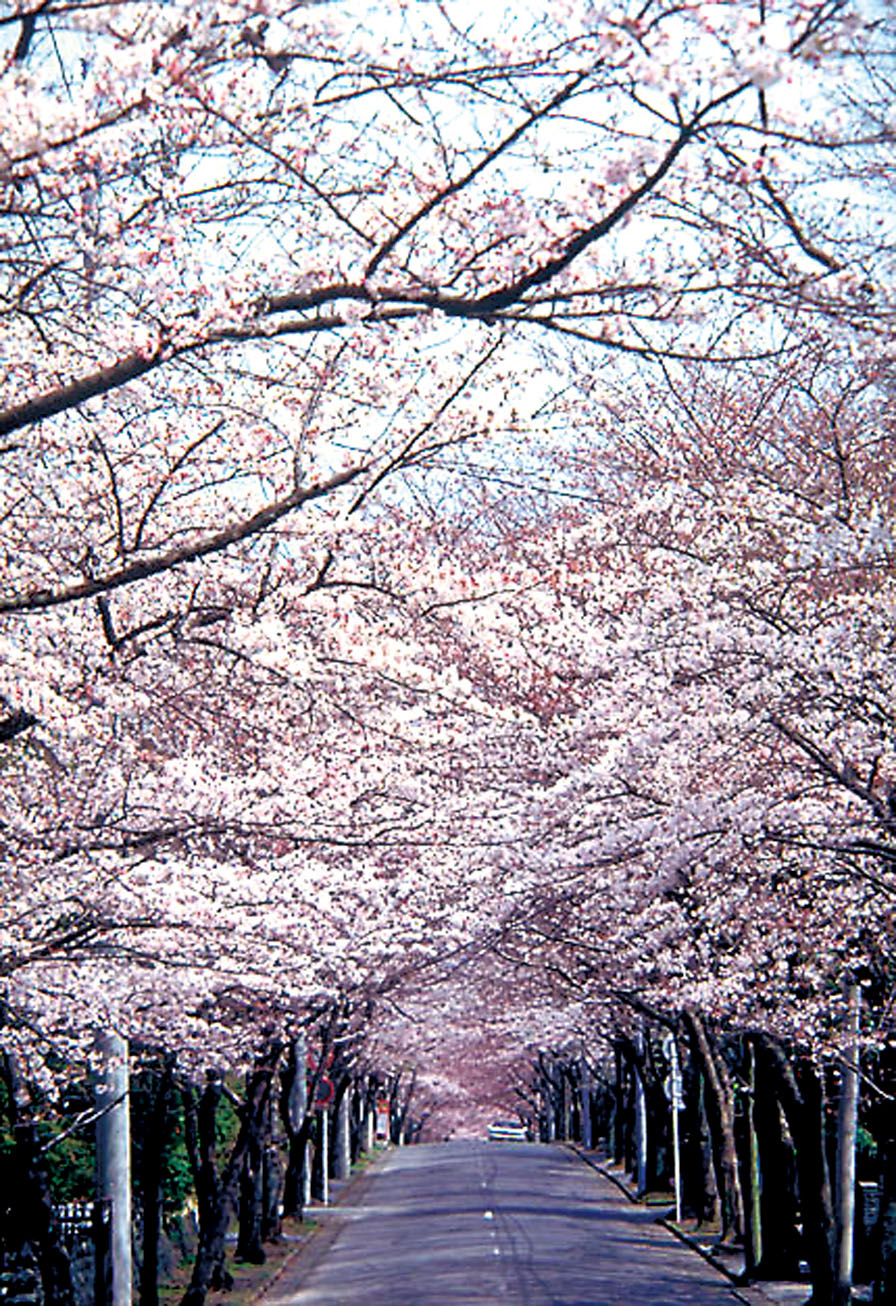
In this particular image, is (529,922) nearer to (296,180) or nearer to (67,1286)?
(67,1286)

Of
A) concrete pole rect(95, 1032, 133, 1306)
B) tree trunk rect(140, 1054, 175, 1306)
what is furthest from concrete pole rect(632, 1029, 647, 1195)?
concrete pole rect(95, 1032, 133, 1306)

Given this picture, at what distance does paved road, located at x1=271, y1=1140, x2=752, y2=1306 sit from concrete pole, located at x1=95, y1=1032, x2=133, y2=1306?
21.4 feet

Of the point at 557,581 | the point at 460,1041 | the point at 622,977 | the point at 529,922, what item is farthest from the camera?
the point at 460,1041

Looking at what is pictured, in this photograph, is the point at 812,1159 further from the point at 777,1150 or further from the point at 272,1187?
the point at 272,1187

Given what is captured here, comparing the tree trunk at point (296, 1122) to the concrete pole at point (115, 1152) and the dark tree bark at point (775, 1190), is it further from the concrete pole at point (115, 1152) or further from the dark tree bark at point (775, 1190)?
the concrete pole at point (115, 1152)

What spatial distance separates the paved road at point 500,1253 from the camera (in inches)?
909

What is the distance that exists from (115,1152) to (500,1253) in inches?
557

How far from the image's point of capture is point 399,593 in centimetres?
964

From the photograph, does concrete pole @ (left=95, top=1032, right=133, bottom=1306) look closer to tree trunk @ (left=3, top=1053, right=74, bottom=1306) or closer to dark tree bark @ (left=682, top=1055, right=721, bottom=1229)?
tree trunk @ (left=3, top=1053, right=74, bottom=1306)

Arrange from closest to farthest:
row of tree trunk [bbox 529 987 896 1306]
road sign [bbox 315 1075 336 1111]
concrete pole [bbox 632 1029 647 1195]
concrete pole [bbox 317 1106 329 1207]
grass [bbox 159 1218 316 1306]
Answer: row of tree trunk [bbox 529 987 896 1306]
grass [bbox 159 1218 316 1306]
road sign [bbox 315 1075 336 1111]
concrete pole [bbox 317 1106 329 1207]
concrete pole [bbox 632 1029 647 1195]

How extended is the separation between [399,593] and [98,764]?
2.93m

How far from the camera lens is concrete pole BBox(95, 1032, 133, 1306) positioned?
16.2 m

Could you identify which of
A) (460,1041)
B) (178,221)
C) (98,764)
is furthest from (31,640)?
(460,1041)

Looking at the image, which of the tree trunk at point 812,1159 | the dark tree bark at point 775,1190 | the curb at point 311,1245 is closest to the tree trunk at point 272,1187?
the curb at point 311,1245
